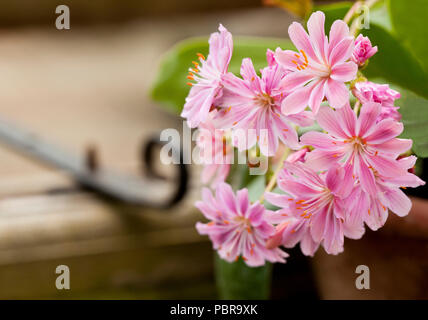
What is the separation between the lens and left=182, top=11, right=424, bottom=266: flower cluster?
28 cm

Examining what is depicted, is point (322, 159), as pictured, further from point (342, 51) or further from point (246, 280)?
point (246, 280)

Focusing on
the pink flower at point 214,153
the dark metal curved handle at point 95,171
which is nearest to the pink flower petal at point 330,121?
the pink flower at point 214,153

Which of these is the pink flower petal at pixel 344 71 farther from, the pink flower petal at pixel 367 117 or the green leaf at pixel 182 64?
the green leaf at pixel 182 64

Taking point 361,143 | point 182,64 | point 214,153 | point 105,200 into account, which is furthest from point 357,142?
point 105,200

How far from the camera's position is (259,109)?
0.30 meters

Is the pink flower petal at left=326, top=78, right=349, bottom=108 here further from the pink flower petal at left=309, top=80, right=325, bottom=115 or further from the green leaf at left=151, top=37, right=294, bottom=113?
the green leaf at left=151, top=37, right=294, bottom=113

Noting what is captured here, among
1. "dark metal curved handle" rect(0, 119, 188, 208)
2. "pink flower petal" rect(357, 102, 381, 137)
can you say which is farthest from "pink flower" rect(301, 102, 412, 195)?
"dark metal curved handle" rect(0, 119, 188, 208)

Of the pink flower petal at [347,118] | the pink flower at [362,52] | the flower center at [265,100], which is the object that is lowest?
the pink flower petal at [347,118]

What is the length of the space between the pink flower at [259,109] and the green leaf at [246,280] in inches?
6.7

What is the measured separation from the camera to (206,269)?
24.8 inches

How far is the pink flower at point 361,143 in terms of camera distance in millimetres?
277

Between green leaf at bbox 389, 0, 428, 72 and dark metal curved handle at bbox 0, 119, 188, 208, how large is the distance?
1.00ft

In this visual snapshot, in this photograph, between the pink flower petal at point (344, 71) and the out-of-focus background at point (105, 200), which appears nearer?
the pink flower petal at point (344, 71)

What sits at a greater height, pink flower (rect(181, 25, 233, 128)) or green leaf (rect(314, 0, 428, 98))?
green leaf (rect(314, 0, 428, 98))
